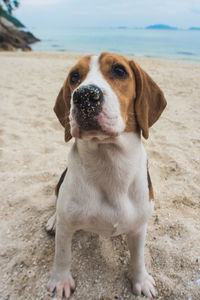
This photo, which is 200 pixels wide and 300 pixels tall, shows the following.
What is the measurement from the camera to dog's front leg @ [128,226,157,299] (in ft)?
6.99

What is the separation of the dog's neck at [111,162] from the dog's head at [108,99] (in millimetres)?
135

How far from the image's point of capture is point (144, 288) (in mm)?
2141

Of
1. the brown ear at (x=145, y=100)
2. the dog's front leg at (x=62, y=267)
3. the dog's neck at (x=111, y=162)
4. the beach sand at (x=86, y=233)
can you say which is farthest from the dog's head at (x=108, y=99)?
the beach sand at (x=86, y=233)

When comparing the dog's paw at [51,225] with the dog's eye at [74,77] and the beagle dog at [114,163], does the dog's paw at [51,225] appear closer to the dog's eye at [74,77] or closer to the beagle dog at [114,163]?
the beagle dog at [114,163]

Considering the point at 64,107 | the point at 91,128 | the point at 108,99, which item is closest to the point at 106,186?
the point at 91,128

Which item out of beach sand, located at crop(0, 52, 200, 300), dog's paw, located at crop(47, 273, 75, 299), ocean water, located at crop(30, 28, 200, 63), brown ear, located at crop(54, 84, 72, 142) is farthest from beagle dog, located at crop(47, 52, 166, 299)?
ocean water, located at crop(30, 28, 200, 63)

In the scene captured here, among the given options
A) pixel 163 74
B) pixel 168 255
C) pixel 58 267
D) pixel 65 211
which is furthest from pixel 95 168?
pixel 163 74

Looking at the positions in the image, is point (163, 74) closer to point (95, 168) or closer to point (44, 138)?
point (44, 138)

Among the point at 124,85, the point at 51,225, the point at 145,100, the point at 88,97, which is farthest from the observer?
the point at 51,225

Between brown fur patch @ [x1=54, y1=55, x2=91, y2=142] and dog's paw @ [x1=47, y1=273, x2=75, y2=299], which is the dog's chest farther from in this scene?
dog's paw @ [x1=47, y1=273, x2=75, y2=299]

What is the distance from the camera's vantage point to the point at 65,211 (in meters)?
1.86

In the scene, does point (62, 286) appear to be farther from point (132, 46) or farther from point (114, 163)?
point (132, 46)

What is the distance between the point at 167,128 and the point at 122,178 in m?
3.68

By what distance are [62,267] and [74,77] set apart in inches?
62.6
